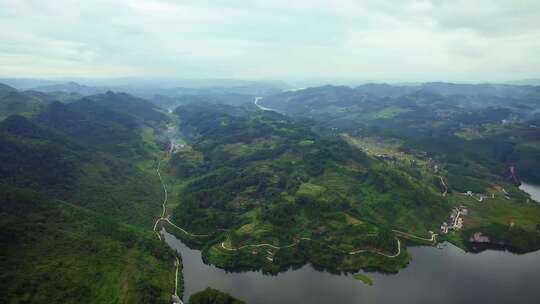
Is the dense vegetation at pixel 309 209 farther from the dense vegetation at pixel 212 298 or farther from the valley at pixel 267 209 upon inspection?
the dense vegetation at pixel 212 298

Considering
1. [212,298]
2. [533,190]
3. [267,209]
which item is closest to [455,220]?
[267,209]

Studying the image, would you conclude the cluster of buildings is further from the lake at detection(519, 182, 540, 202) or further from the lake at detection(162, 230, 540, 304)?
the lake at detection(519, 182, 540, 202)

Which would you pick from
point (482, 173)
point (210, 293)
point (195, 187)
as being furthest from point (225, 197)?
point (482, 173)

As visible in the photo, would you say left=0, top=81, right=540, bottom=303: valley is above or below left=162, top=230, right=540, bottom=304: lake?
above

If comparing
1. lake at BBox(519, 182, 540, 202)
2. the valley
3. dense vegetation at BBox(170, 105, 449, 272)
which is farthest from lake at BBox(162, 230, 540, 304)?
lake at BBox(519, 182, 540, 202)

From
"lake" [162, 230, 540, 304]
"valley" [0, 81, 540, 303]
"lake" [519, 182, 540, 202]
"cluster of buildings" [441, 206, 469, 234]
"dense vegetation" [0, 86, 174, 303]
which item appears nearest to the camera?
"dense vegetation" [0, 86, 174, 303]

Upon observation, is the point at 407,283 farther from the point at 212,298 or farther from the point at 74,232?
the point at 74,232
